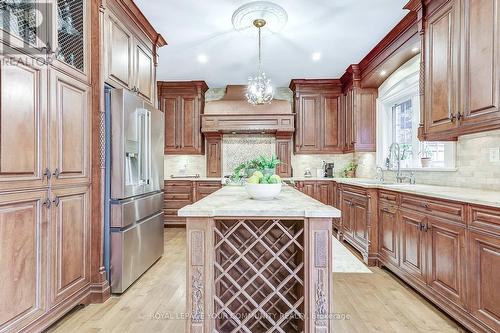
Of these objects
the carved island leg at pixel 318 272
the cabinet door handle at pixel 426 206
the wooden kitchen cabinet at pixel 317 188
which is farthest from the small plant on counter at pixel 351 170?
the carved island leg at pixel 318 272

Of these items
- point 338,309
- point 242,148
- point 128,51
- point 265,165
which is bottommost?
point 338,309

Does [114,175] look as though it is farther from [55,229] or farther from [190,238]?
[190,238]

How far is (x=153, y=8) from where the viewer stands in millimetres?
2871

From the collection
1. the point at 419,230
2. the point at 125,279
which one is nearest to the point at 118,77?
the point at 125,279

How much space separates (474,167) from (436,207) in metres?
0.75

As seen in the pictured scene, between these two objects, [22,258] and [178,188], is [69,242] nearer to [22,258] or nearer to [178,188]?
[22,258]

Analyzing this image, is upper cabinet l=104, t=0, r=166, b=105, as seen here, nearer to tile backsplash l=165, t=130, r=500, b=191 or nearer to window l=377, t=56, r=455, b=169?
tile backsplash l=165, t=130, r=500, b=191

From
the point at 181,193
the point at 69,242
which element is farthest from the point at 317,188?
the point at 69,242

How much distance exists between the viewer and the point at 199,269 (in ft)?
5.02

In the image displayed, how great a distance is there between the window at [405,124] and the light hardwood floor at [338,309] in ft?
4.79

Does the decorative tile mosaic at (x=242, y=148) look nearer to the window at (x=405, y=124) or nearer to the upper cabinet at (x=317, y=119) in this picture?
the upper cabinet at (x=317, y=119)

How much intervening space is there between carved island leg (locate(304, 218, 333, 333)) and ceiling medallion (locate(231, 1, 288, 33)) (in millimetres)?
2299

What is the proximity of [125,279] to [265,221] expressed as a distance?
1596 millimetres

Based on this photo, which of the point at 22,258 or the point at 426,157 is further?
the point at 426,157
